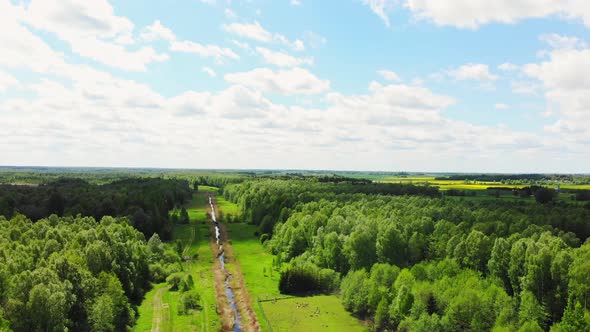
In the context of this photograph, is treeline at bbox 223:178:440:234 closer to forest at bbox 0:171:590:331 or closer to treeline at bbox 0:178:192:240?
forest at bbox 0:171:590:331

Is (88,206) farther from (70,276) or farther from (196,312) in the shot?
(70,276)

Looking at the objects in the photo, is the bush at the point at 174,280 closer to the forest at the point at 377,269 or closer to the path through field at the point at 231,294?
the forest at the point at 377,269

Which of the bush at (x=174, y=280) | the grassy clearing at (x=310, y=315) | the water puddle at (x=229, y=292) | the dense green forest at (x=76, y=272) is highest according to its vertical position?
the dense green forest at (x=76, y=272)

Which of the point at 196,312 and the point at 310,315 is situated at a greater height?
the point at 310,315

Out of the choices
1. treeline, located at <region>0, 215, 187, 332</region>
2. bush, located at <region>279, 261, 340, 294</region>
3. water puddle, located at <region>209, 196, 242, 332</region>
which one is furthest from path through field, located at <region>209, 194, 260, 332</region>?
treeline, located at <region>0, 215, 187, 332</region>

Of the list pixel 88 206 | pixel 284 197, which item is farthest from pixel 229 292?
pixel 284 197

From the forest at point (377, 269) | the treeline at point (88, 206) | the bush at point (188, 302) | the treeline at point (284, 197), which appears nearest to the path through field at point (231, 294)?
the bush at point (188, 302)
